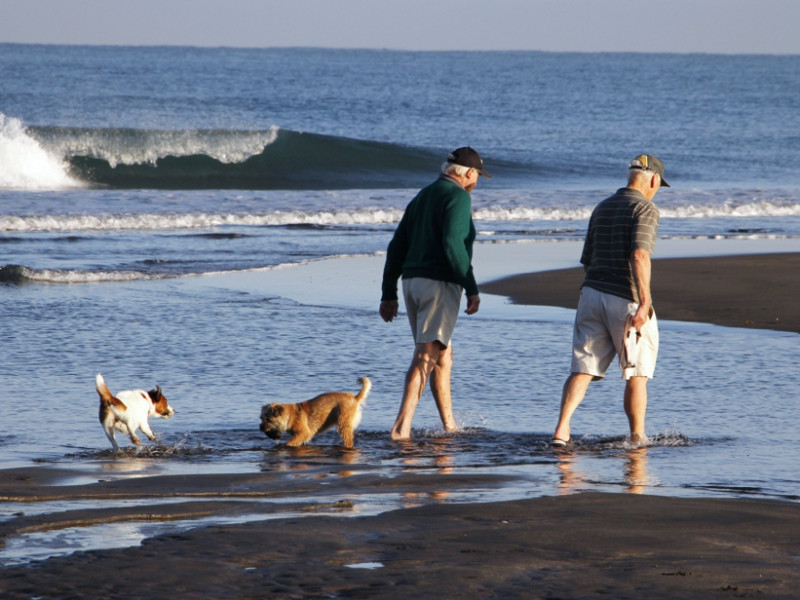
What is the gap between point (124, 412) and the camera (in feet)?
19.3

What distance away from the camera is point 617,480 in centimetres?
529

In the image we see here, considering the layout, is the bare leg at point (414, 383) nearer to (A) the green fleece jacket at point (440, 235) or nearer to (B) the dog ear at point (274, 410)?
(A) the green fleece jacket at point (440, 235)

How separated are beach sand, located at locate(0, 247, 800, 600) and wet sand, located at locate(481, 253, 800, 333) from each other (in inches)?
222

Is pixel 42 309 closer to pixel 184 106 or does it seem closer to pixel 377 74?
pixel 184 106

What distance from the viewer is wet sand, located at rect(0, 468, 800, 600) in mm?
3611

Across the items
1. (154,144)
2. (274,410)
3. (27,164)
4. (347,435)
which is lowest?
(347,435)

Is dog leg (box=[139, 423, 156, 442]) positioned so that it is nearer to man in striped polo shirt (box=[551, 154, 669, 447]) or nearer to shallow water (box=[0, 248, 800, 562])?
shallow water (box=[0, 248, 800, 562])

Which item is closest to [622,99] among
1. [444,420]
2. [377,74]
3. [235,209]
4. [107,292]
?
[377,74]

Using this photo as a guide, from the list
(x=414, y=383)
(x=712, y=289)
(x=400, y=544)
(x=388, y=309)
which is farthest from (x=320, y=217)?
(x=400, y=544)

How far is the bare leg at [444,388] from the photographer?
6488mm

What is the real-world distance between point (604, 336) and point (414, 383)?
3.41 feet

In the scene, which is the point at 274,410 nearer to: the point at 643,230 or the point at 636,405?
the point at 636,405

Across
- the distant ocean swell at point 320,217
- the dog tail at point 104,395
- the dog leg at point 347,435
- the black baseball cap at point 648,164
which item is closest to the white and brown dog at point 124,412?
the dog tail at point 104,395

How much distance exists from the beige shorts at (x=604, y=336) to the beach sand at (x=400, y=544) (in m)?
1.14
